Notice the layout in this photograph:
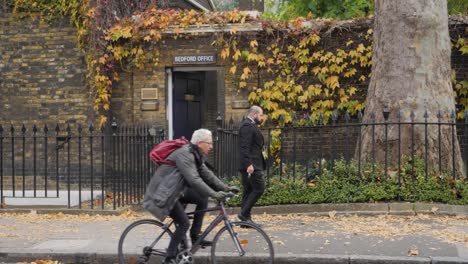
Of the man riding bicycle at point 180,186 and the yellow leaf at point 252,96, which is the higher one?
the yellow leaf at point 252,96

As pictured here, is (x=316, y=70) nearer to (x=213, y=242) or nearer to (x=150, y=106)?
(x=150, y=106)

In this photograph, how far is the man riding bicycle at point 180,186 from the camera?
19.9 ft

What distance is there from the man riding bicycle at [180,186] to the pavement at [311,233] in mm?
848

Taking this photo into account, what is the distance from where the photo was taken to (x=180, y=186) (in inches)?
243

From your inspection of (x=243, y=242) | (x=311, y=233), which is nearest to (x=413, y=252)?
(x=311, y=233)

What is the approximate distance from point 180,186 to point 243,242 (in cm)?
86

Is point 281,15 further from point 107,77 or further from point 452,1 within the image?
point 107,77

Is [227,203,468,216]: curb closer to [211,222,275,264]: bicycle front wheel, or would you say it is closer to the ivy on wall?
[211,222,275,264]: bicycle front wheel

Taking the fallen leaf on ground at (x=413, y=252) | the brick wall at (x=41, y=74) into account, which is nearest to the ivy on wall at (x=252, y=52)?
the brick wall at (x=41, y=74)

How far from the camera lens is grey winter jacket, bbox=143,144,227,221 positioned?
237 inches

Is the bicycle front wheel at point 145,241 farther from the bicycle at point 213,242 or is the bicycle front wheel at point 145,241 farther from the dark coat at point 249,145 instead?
the dark coat at point 249,145

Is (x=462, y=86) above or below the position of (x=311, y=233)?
above

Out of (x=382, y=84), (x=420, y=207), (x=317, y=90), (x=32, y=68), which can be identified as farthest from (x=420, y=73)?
(x=32, y=68)

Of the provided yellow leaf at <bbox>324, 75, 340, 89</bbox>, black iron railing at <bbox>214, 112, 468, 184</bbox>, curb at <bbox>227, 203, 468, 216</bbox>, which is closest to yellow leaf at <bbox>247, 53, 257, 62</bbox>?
yellow leaf at <bbox>324, 75, 340, 89</bbox>
